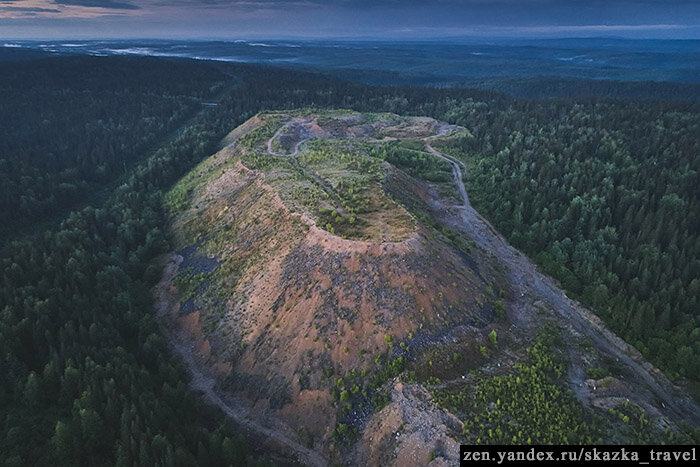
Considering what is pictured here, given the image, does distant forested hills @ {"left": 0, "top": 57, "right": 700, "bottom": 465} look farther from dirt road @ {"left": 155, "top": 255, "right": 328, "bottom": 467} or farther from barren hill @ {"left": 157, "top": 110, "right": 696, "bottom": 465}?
barren hill @ {"left": 157, "top": 110, "right": 696, "bottom": 465}

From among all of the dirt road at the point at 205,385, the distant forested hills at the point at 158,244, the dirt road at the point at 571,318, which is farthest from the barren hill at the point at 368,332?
the distant forested hills at the point at 158,244

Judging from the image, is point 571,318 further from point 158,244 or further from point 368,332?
point 158,244

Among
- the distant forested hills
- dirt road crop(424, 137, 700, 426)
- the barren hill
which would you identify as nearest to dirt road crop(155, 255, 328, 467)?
the barren hill

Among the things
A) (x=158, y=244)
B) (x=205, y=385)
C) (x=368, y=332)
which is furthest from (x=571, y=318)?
(x=158, y=244)

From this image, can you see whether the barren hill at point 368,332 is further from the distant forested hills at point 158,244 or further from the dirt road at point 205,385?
the distant forested hills at point 158,244

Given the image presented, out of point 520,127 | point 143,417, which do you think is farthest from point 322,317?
point 520,127

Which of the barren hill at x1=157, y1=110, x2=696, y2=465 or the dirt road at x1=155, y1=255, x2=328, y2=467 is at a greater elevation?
the barren hill at x1=157, y1=110, x2=696, y2=465
